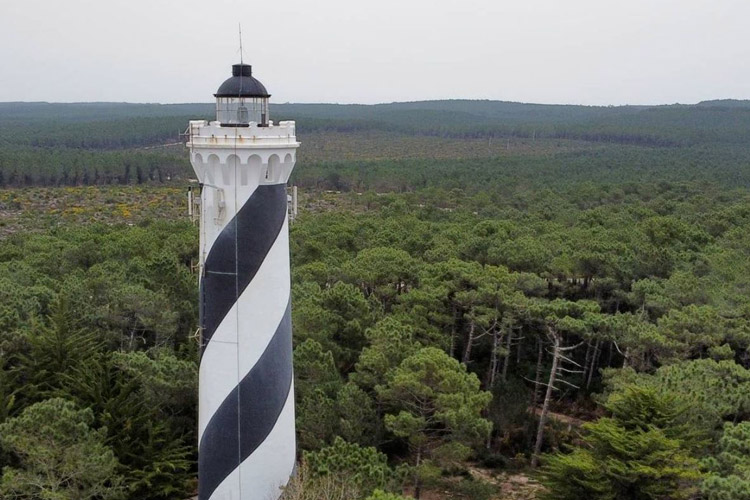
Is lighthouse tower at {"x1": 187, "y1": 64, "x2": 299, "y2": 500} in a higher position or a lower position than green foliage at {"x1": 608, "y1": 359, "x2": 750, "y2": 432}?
higher

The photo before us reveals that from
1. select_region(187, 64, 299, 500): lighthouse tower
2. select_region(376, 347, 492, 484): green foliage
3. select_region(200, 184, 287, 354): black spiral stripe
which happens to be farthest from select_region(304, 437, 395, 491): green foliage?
select_region(200, 184, 287, 354): black spiral stripe

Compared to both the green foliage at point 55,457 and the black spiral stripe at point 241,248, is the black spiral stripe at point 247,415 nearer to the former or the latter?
the black spiral stripe at point 241,248

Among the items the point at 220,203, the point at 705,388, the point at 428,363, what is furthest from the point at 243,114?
the point at 705,388

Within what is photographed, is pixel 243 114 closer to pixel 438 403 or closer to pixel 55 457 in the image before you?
pixel 55 457

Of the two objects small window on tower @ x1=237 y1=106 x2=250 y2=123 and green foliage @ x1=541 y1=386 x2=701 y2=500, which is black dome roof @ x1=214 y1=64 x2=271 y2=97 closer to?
small window on tower @ x1=237 y1=106 x2=250 y2=123

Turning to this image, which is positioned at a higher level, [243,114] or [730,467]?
[243,114]

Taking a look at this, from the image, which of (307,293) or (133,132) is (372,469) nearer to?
(307,293)

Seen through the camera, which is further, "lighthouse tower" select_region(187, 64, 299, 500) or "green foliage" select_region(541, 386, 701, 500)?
"green foliage" select_region(541, 386, 701, 500)
